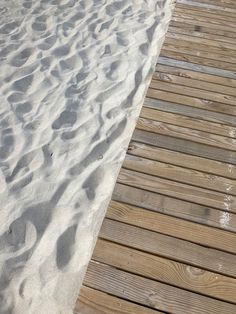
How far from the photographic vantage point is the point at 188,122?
2701mm

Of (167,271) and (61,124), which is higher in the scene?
(61,124)

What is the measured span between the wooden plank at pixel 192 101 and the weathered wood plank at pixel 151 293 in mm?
1438

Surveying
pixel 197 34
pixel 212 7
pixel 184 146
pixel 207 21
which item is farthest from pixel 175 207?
pixel 212 7

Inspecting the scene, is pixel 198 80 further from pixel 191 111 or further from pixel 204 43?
pixel 204 43

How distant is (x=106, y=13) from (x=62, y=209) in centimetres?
251

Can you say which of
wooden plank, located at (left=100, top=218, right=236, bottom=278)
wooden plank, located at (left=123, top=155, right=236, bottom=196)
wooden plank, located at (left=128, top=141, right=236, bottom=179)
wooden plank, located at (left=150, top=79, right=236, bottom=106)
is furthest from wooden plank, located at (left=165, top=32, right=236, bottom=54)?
wooden plank, located at (left=100, top=218, right=236, bottom=278)

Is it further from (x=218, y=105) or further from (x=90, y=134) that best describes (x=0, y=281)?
(x=218, y=105)

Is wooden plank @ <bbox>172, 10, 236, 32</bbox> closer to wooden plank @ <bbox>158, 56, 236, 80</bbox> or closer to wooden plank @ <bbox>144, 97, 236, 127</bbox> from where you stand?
wooden plank @ <bbox>158, 56, 236, 80</bbox>

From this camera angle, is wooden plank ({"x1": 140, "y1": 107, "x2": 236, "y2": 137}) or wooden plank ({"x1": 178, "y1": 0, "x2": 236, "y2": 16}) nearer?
wooden plank ({"x1": 140, "y1": 107, "x2": 236, "y2": 137})

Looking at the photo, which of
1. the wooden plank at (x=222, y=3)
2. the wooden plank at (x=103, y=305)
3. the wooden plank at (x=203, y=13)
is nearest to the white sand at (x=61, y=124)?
the wooden plank at (x=103, y=305)

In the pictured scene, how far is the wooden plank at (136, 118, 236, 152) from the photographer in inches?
100

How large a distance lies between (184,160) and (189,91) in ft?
2.53

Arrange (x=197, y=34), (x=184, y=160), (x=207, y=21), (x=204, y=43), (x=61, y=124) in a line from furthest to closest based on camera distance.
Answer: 1. (x=207, y=21)
2. (x=197, y=34)
3. (x=204, y=43)
4. (x=61, y=124)
5. (x=184, y=160)

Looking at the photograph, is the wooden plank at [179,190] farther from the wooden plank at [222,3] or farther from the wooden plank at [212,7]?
the wooden plank at [222,3]
